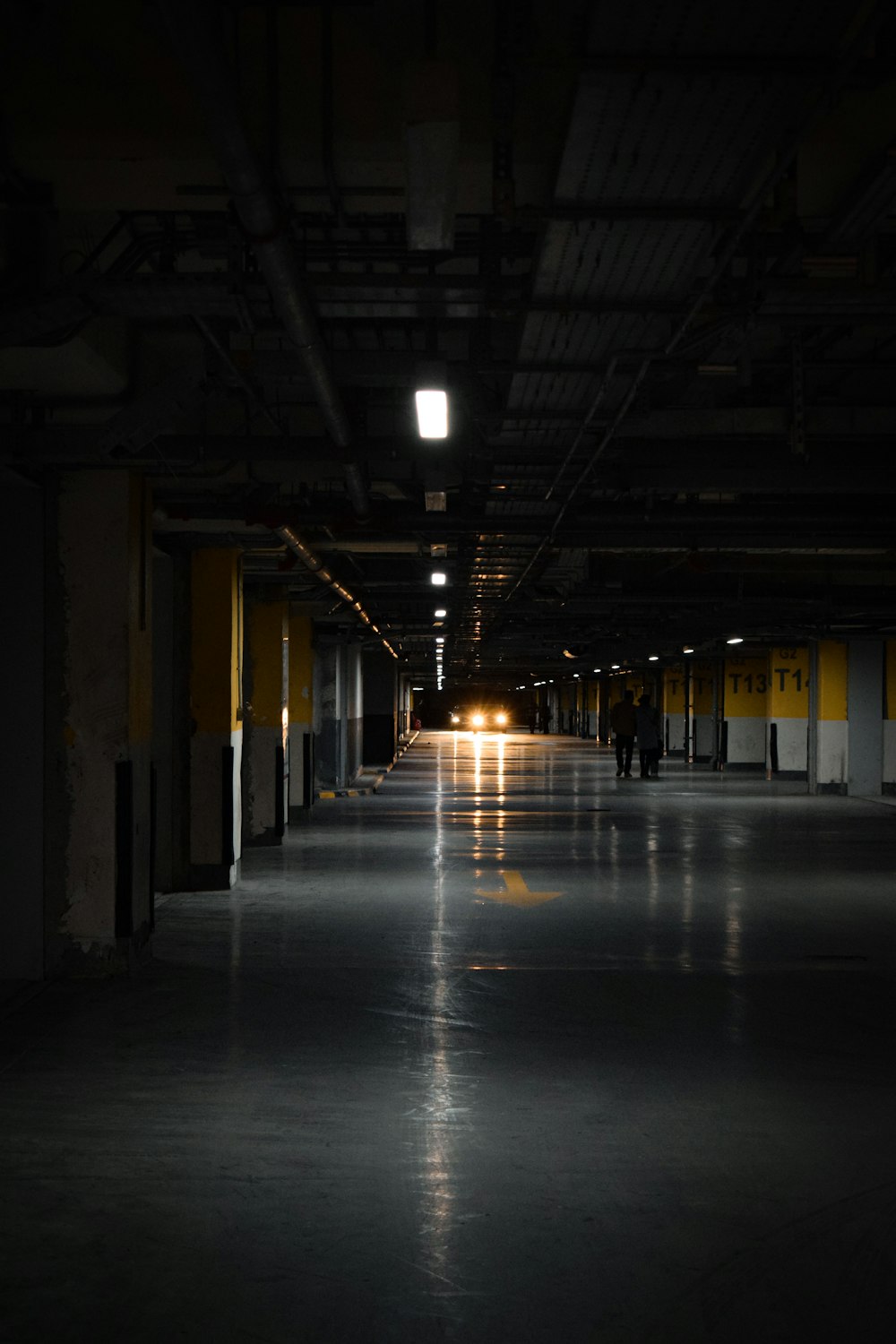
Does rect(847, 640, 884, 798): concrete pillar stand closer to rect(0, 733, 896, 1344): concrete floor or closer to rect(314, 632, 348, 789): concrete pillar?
rect(314, 632, 348, 789): concrete pillar

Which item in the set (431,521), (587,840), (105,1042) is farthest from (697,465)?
(587,840)

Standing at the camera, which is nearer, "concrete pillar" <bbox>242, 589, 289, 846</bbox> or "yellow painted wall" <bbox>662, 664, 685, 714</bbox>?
"concrete pillar" <bbox>242, 589, 289, 846</bbox>

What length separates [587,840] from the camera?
53.9 feet

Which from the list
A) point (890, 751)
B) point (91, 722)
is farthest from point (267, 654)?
point (890, 751)

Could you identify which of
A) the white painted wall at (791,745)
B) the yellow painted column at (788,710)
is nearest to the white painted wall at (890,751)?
the yellow painted column at (788,710)

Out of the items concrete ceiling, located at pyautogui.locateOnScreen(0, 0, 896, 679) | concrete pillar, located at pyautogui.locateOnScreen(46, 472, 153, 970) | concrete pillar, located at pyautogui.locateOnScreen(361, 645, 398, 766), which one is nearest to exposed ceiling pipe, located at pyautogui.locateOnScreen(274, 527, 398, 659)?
concrete ceiling, located at pyautogui.locateOnScreen(0, 0, 896, 679)

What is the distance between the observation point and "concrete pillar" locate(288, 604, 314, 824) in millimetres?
19703

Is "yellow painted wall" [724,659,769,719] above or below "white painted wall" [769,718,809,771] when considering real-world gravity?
above

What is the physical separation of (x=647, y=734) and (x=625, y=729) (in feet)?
2.33

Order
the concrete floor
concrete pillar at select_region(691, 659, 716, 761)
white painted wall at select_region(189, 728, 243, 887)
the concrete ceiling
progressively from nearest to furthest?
1. the concrete ceiling
2. the concrete floor
3. white painted wall at select_region(189, 728, 243, 887)
4. concrete pillar at select_region(691, 659, 716, 761)

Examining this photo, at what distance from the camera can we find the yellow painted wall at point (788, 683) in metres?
30.6

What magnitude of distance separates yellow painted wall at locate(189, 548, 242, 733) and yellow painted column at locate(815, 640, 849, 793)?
16267 mm

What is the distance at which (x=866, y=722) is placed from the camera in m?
25.8

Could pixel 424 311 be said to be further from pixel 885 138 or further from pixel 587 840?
pixel 587 840
